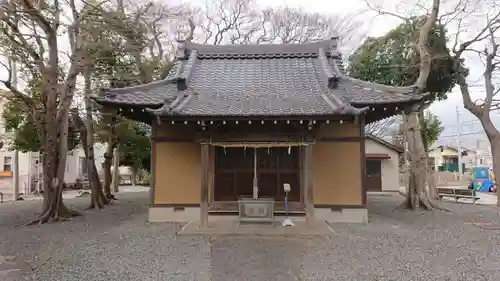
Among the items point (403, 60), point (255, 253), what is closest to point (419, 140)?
point (403, 60)

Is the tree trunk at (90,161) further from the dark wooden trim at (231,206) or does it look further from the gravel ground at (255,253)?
the dark wooden trim at (231,206)

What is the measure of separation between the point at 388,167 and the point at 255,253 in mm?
21262

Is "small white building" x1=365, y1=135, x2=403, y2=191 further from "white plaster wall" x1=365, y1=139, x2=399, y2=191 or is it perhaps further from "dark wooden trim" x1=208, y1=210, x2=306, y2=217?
"dark wooden trim" x1=208, y1=210, x2=306, y2=217

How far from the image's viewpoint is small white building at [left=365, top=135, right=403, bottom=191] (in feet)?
83.5

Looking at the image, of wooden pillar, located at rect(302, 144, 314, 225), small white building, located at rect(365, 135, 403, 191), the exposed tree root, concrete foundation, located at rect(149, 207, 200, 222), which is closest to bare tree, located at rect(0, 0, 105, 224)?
the exposed tree root

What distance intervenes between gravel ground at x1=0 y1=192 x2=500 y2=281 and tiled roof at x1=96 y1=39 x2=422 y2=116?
270 cm

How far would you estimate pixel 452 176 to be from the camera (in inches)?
1379

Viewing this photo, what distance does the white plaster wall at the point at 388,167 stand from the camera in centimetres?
2548

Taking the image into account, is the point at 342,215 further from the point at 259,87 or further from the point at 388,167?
the point at 388,167

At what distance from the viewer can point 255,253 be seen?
21.4ft

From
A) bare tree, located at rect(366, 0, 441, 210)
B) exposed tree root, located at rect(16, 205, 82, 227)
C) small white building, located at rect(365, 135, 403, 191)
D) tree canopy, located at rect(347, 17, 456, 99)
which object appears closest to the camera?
exposed tree root, located at rect(16, 205, 82, 227)

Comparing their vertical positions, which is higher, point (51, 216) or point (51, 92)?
point (51, 92)

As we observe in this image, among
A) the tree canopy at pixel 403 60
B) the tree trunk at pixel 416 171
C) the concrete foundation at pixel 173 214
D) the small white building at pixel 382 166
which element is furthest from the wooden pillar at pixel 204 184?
the small white building at pixel 382 166

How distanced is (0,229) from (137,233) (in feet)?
12.9
